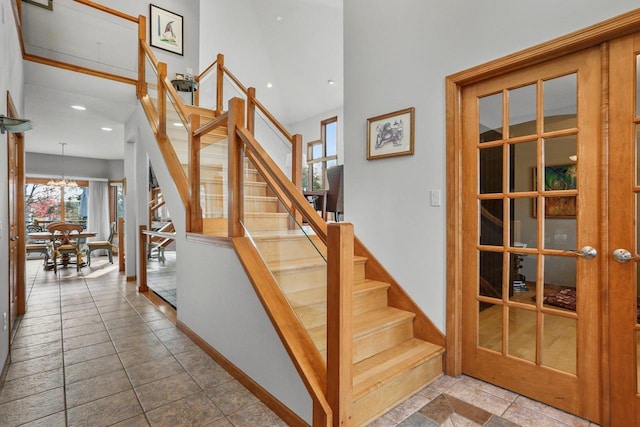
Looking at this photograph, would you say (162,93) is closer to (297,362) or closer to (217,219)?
(217,219)

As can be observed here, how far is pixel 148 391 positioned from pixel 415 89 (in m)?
2.78

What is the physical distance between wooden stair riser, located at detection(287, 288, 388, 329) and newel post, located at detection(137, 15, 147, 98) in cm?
433

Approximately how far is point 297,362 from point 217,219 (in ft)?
→ 5.11

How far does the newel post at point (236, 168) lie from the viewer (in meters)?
2.26

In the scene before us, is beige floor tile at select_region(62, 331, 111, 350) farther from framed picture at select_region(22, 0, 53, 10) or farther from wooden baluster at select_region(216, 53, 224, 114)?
framed picture at select_region(22, 0, 53, 10)

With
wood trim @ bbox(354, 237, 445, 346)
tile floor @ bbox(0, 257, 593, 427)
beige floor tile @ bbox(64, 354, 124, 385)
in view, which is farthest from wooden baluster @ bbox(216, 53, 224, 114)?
beige floor tile @ bbox(64, 354, 124, 385)

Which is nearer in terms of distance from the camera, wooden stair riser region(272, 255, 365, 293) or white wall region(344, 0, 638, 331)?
wooden stair riser region(272, 255, 365, 293)

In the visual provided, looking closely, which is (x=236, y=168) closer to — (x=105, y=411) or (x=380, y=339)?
(x=380, y=339)

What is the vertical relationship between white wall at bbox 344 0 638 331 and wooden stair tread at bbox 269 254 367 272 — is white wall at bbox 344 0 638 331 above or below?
above

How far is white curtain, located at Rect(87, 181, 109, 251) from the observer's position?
9625mm

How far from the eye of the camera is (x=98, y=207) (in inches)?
382

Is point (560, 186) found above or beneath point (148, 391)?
above

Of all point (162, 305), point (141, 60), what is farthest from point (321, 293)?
point (141, 60)

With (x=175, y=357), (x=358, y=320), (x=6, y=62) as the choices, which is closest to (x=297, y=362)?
(x=358, y=320)
